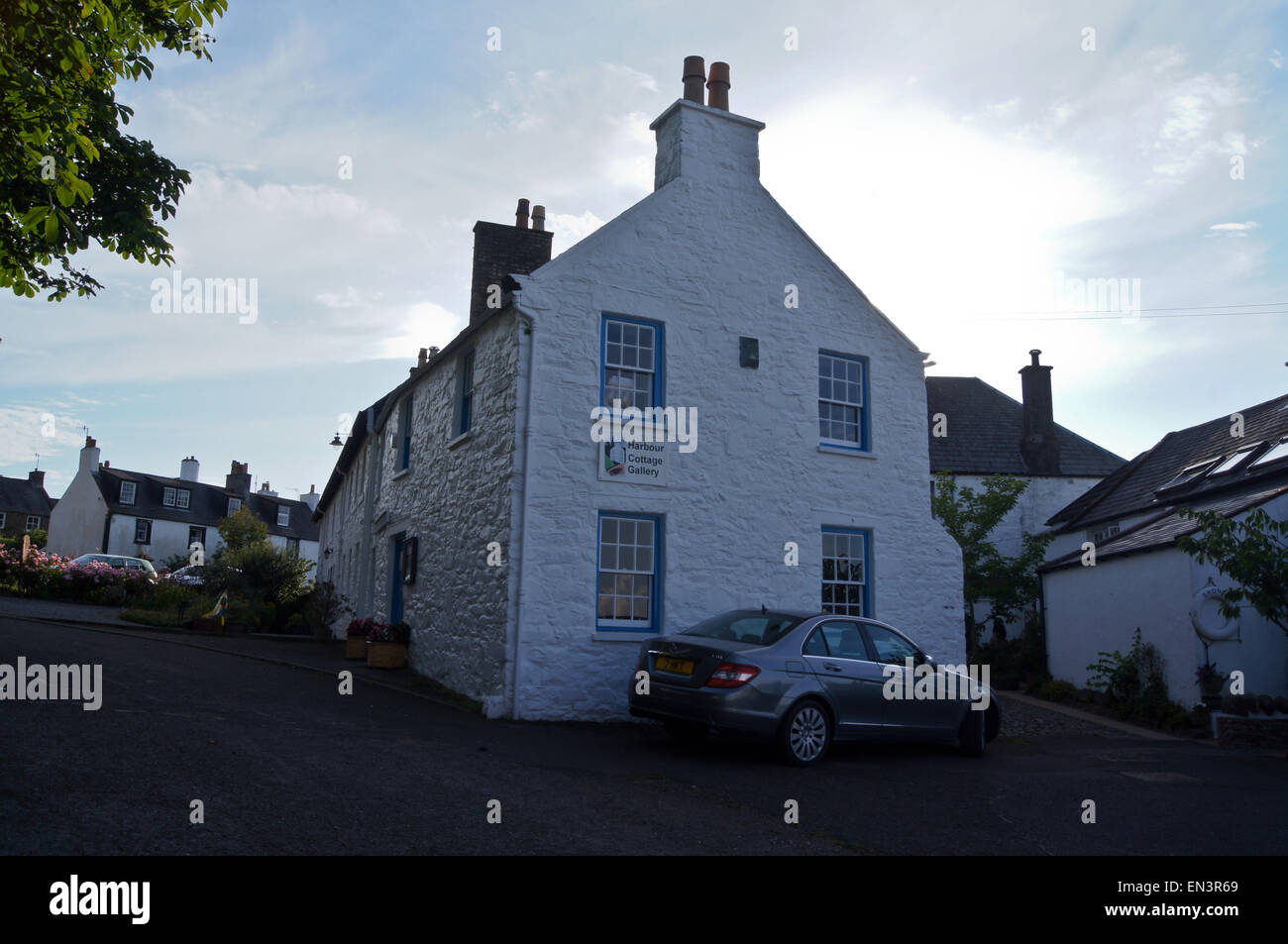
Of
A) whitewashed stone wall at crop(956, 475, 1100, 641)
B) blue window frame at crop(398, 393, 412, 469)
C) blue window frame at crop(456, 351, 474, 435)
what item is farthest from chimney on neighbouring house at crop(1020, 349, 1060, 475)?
blue window frame at crop(456, 351, 474, 435)

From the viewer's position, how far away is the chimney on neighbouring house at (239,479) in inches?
2309

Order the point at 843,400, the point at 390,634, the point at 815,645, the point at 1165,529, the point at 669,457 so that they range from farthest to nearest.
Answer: the point at 1165,529, the point at 390,634, the point at 843,400, the point at 669,457, the point at 815,645

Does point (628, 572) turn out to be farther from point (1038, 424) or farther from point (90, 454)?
point (90, 454)

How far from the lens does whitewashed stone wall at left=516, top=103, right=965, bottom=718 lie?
39.7ft

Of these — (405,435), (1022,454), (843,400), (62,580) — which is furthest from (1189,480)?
(62,580)

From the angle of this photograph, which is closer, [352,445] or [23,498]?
[352,445]

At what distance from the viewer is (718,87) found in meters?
15.2

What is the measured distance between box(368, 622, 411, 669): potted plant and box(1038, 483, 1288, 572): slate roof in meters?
12.5

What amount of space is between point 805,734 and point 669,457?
4.57 metres

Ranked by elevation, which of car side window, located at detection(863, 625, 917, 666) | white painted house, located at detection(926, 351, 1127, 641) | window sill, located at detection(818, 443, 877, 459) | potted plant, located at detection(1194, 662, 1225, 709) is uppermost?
white painted house, located at detection(926, 351, 1127, 641)

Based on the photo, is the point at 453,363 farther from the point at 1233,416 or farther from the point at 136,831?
the point at 1233,416

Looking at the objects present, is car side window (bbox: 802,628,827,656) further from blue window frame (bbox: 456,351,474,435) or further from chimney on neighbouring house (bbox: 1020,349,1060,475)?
chimney on neighbouring house (bbox: 1020,349,1060,475)

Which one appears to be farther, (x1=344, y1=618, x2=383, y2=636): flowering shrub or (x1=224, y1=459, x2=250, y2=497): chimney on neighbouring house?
(x1=224, y1=459, x2=250, y2=497): chimney on neighbouring house
